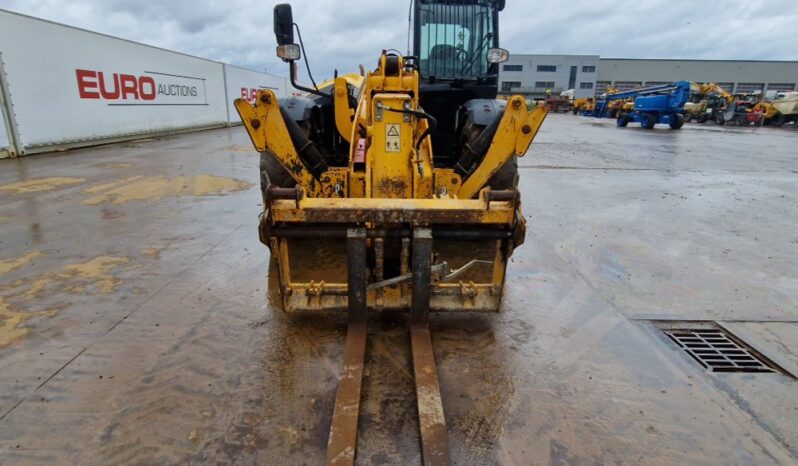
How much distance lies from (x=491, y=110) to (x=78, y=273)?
3973 mm

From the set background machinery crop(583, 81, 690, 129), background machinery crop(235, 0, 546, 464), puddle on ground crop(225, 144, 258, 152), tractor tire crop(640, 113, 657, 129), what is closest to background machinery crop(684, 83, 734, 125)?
background machinery crop(583, 81, 690, 129)

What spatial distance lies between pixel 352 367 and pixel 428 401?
50 centimetres

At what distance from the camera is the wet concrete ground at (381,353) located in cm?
214

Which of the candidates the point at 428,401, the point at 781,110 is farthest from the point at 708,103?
the point at 428,401

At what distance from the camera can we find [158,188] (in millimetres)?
7578

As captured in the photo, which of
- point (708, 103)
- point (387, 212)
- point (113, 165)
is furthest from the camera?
point (708, 103)

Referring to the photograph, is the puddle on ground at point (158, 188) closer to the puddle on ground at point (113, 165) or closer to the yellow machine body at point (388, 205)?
the puddle on ground at point (113, 165)

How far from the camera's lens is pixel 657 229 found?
5.73m

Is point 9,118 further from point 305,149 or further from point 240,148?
point 305,149

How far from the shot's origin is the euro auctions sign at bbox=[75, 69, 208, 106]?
12.9 m

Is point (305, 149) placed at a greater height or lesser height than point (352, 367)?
greater

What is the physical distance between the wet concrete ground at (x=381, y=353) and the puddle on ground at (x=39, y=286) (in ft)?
0.07

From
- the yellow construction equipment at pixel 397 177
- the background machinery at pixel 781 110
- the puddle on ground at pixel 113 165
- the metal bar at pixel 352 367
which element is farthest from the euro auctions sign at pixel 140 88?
the background machinery at pixel 781 110

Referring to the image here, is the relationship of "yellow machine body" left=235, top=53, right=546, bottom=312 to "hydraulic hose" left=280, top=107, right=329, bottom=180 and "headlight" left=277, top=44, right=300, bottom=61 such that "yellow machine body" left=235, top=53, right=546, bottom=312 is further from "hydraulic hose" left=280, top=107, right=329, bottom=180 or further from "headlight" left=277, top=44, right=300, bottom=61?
"headlight" left=277, top=44, right=300, bottom=61
